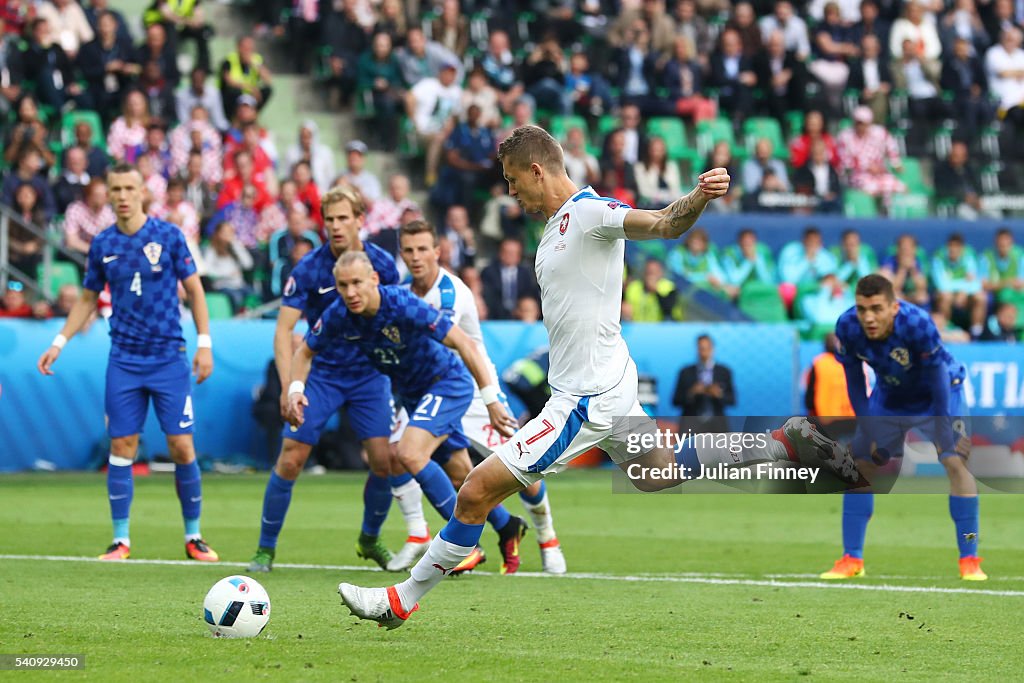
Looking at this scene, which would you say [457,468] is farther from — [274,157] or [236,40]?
[236,40]

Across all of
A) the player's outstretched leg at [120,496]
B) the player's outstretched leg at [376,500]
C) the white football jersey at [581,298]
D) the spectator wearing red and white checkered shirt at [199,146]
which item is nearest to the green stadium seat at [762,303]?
the spectator wearing red and white checkered shirt at [199,146]

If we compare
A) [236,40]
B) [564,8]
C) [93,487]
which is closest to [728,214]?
[564,8]

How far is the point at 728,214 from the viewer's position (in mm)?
22047

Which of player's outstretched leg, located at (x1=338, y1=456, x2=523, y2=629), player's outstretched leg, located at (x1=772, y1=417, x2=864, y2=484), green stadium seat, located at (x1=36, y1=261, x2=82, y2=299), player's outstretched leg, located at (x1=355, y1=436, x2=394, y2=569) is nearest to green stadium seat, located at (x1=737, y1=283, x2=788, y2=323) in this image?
green stadium seat, located at (x1=36, y1=261, x2=82, y2=299)

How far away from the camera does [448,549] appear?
677 centimetres

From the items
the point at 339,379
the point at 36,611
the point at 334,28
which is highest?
the point at 334,28

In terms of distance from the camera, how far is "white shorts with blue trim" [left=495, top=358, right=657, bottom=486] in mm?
6707

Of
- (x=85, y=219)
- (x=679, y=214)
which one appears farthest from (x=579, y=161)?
(x=679, y=214)

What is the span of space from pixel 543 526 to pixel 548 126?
529 inches

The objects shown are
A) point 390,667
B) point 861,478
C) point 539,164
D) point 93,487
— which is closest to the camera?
point 390,667

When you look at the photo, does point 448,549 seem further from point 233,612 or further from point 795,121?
point 795,121

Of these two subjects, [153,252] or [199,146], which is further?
[199,146]

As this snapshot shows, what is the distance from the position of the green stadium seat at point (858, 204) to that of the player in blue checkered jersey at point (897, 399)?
14.6 metres

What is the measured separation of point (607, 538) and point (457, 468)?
2477 mm
